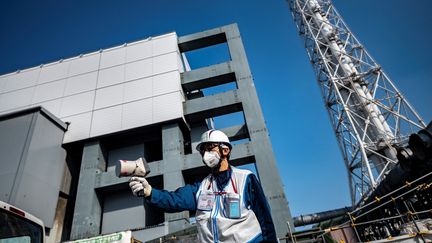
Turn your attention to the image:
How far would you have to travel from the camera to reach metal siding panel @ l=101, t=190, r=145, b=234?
15.7 m

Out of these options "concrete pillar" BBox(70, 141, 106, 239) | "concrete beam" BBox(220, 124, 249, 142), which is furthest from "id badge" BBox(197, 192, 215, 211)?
"concrete beam" BBox(220, 124, 249, 142)

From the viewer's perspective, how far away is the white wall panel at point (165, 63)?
19.5 metres

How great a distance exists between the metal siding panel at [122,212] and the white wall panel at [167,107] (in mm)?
5888

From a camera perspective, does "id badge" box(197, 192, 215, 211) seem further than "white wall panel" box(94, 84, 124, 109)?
No

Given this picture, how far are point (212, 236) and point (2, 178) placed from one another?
17.0 meters

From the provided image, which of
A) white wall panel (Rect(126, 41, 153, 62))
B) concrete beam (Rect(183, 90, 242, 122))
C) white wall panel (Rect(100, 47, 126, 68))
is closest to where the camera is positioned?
concrete beam (Rect(183, 90, 242, 122))

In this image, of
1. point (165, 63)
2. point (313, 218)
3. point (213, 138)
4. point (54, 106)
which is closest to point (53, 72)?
point (54, 106)

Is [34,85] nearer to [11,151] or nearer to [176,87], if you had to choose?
[11,151]

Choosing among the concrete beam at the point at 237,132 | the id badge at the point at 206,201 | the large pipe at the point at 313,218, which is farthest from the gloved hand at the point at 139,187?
the large pipe at the point at 313,218

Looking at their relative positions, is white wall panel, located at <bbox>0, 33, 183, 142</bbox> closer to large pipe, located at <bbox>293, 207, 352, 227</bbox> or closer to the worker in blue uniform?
the worker in blue uniform

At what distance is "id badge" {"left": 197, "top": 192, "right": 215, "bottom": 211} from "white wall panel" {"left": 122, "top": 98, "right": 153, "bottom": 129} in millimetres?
15543

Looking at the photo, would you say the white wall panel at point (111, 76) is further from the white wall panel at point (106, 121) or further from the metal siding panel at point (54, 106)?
the metal siding panel at point (54, 106)

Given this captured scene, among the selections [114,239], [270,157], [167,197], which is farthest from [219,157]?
[270,157]

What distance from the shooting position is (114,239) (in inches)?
297
